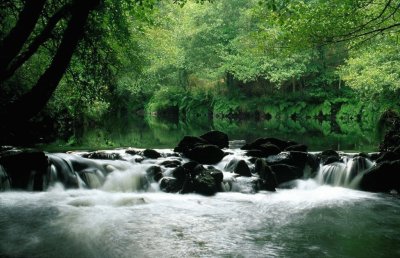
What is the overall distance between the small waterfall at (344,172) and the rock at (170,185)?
14.2ft

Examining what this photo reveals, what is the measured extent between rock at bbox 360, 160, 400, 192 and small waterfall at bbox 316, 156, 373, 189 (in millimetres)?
393

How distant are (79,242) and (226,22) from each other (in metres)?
35.6

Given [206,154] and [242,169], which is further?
[206,154]

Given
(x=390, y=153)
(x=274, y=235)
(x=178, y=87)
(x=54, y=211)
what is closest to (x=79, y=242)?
(x=54, y=211)

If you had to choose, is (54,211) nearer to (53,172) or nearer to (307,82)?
(53,172)

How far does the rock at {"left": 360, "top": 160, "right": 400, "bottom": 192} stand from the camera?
32.9 feet

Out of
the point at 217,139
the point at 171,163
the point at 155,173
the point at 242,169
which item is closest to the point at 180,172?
the point at 155,173

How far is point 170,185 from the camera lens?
10.2 m

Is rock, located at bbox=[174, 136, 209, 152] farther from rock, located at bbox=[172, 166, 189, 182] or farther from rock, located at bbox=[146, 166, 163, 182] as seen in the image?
rock, located at bbox=[172, 166, 189, 182]

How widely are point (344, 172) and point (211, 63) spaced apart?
2906 centimetres

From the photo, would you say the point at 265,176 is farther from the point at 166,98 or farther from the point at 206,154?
the point at 166,98

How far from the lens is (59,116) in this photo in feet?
72.7

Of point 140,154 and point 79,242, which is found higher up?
point 140,154

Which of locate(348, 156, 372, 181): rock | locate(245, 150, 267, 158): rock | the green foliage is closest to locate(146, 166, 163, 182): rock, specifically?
→ locate(245, 150, 267, 158): rock
